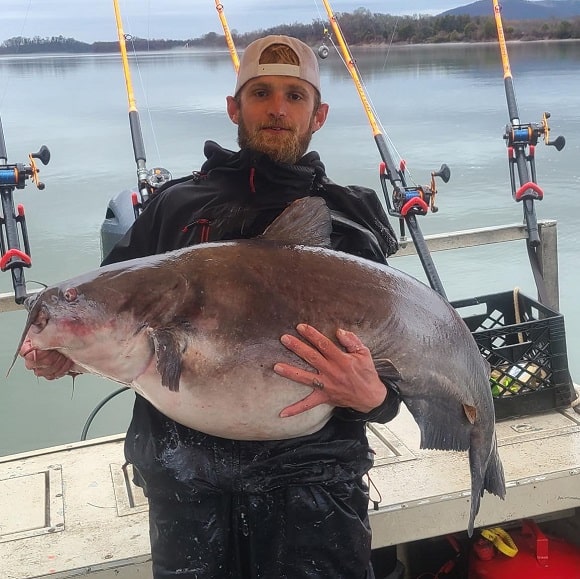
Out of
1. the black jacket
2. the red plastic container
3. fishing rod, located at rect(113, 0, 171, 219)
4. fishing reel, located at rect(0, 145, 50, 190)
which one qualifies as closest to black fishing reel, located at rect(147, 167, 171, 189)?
fishing rod, located at rect(113, 0, 171, 219)

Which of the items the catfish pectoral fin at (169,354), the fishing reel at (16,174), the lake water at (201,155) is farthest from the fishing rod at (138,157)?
the catfish pectoral fin at (169,354)

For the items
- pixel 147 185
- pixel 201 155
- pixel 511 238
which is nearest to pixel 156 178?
pixel 147 185

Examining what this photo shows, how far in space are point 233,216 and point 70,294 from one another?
446 millimetres

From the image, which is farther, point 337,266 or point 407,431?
point 407,431

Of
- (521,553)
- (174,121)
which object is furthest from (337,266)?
(174,121)

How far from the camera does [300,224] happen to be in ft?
4.56

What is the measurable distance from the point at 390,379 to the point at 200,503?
0.48 meters

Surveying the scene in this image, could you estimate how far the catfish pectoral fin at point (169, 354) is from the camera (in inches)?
48.1

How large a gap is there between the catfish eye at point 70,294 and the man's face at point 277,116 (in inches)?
21.4

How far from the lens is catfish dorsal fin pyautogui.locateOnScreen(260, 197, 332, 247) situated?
4.53ft

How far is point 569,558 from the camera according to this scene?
2359 millimetres

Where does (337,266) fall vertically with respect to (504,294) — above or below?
above

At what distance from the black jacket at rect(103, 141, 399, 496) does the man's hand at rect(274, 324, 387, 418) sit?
19cm

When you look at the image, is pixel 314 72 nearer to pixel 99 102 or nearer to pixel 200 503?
pixel 200 503
